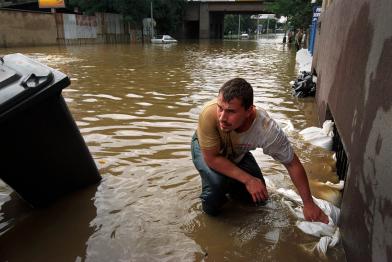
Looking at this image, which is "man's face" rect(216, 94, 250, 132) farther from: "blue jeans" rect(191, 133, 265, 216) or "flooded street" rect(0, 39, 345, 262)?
"flooded street" rect(0, 39, 345, 262)

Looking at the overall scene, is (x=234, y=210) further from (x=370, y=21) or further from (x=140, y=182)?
(x=370, y=21)

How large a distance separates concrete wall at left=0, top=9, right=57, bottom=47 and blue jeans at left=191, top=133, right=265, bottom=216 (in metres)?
29.1

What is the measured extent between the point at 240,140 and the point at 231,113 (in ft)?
1.44

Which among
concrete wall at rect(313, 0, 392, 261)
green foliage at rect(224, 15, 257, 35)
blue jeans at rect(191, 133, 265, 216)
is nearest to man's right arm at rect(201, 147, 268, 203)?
blue jeans at rect(191, 133, 265, 216)

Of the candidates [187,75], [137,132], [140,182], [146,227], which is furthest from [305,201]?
[187,75]

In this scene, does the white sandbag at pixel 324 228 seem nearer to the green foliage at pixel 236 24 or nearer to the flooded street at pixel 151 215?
the flooded street at pixel 151 215

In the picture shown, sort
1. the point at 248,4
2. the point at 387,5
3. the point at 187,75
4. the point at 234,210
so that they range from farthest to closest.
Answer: the point at 248,4 → the point at 187,75 → the point at 234,210 → the point at 387,5

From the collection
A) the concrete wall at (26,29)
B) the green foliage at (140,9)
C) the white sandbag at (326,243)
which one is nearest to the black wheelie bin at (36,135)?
the white sandbag at (326,243)

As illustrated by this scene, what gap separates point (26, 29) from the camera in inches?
1170

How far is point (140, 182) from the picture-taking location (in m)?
3.86

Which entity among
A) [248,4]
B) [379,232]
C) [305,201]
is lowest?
[305,201]

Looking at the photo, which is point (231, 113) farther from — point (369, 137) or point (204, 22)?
point (204, 22)

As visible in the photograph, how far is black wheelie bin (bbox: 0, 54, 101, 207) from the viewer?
2547mm

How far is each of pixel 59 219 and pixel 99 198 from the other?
1.47 feet
